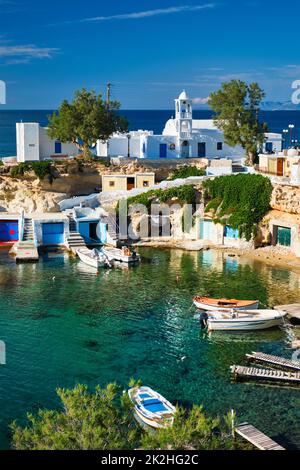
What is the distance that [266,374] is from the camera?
83.5 feet

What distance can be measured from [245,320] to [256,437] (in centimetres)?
1069

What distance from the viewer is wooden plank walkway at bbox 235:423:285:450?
19.7 metres

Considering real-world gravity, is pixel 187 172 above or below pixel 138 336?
above

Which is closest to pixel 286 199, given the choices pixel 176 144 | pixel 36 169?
pixel 176 144

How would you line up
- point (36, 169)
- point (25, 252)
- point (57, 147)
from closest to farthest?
point (25, 252)
point (36, 169)
point (57, 147)

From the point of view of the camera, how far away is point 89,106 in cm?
5706

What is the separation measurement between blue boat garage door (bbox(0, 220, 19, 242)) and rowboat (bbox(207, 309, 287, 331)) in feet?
79.2

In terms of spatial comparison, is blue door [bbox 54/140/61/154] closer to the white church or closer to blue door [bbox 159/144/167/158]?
the white church

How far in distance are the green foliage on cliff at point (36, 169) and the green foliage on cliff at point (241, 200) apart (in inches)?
575

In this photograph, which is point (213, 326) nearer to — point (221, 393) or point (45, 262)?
point (221, 393)

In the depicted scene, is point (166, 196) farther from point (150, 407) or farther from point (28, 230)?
point (150, 407)

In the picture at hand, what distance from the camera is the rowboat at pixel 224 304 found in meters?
32.6

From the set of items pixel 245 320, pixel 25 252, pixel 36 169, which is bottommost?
pixel 245 320
